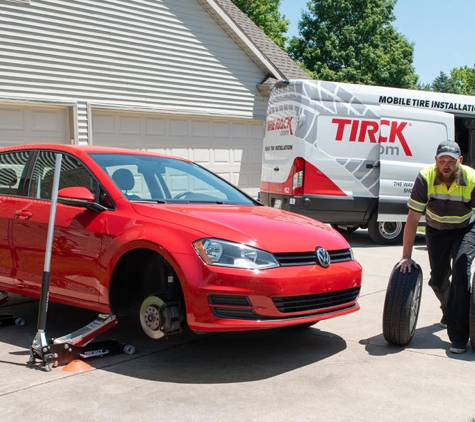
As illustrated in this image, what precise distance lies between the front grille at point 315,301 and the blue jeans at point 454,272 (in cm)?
74

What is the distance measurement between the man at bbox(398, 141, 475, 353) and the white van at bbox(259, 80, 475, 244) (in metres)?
4.93

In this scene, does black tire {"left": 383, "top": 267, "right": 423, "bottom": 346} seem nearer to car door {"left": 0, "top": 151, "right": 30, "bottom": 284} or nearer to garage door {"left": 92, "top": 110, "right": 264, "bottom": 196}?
car door {"left": 0, "top": 151, "right": 30, "bottom": 284}

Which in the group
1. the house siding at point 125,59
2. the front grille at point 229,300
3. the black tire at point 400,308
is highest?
the house siding at point 125,59

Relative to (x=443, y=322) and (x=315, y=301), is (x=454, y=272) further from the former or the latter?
(x=315, y=301)

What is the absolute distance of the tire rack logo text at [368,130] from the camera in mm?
10320

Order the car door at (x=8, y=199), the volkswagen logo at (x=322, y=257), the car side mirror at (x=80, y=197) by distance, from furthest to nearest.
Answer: the car door at (x=8, y=199) → the car side mirror at (x=80, y=197) → the volkswagen logo at (x=322, y=257)

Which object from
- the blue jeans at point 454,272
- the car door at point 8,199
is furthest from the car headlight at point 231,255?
the car door at point 8,199

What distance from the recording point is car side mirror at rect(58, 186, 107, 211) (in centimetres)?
479

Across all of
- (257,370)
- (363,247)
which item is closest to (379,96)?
(363,247)

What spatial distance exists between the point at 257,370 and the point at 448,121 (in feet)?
24.5

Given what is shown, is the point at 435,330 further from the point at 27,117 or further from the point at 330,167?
the point at 27,117

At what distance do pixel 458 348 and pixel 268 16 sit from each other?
97.2 ft

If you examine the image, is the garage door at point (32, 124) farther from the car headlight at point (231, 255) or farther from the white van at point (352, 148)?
the car headlight at point (231, 255)

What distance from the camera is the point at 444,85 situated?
65062mm
